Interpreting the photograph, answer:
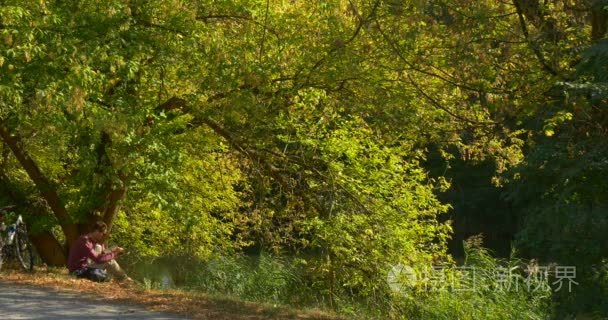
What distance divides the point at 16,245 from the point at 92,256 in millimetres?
1746

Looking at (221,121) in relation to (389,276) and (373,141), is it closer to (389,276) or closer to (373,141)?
(373,141)

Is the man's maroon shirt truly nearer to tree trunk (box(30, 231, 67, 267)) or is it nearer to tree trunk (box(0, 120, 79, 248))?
tree trunk (box(0, 120, 79, 248))

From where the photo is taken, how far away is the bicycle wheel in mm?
15102

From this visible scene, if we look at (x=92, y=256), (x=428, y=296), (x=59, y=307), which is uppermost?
(x=92, y=256)

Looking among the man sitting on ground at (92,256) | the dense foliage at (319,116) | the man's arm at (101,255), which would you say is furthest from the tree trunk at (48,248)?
the man's arm at (101,255)

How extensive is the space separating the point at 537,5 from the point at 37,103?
248 inches

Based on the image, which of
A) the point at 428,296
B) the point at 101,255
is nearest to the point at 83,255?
the point at 101,255

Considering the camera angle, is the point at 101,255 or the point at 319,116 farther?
the point at 319,116

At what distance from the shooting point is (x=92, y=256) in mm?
14438

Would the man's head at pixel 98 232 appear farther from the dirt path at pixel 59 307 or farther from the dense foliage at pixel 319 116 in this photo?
the dirt path at pixel 59 307

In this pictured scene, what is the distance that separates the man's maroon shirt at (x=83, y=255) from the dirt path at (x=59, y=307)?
76.8 inches

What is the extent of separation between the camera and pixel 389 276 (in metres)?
14.1

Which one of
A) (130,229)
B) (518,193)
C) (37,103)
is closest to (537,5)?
(518,193)

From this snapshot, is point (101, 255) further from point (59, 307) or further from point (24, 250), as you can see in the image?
point (59, 307)
